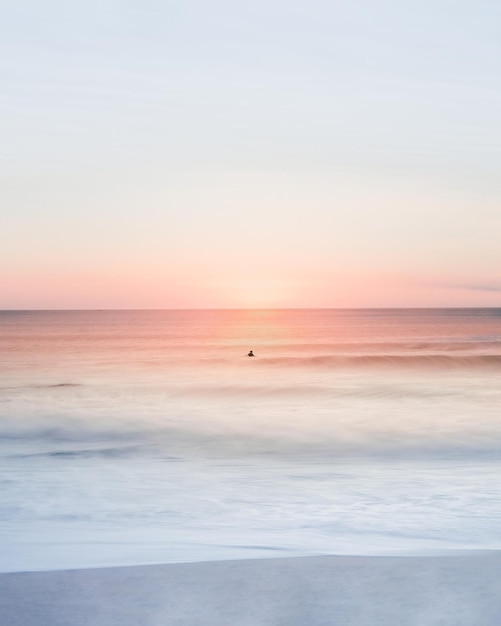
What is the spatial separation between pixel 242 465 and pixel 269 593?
8070 mm

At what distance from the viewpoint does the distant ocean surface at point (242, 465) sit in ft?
20.9

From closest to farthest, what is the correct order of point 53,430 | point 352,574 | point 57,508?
point 352,574
point 57,508
point 53,430

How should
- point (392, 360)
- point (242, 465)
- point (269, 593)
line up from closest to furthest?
point (269, 593) → point (242, 465) → point (392, 360)

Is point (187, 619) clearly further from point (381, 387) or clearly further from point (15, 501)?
point (381, 387)

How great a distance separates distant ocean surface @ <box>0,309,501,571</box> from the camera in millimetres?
6363

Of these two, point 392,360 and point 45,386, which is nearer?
point 45,386

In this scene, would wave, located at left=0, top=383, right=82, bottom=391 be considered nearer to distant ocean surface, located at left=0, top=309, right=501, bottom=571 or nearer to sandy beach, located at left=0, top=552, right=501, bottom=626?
distant ocean surface, located at left=0, top=309, right=501, bottom=571

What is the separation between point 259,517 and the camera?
7730mm

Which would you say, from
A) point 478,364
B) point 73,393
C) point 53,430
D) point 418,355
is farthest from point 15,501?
point 418,355

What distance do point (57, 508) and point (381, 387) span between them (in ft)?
66.6

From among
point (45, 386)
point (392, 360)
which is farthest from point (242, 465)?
point (392, 360)

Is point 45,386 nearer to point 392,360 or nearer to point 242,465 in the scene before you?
point 242,465

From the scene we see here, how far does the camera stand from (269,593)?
4531mm

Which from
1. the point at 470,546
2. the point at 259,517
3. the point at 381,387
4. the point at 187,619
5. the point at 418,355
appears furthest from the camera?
the point at 418,355
